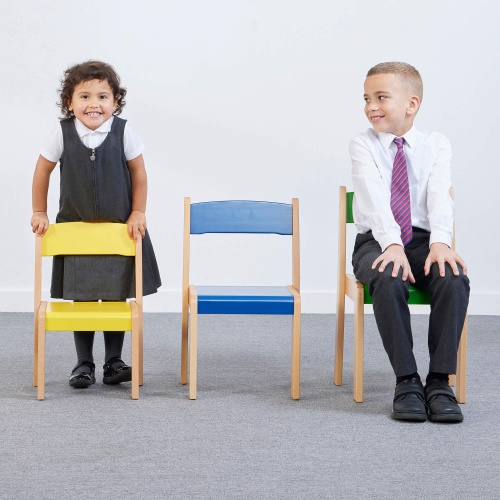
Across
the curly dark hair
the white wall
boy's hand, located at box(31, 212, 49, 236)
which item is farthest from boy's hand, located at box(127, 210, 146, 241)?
the white wall

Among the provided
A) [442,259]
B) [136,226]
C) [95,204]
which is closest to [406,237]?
[442,259]

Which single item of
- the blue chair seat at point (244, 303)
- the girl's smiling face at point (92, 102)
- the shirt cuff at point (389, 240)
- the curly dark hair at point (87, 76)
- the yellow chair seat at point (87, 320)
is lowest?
the yellow chair seat at point (87, 320)

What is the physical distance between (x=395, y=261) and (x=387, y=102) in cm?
58

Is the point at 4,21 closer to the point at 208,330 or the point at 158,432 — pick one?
the point at 208,330

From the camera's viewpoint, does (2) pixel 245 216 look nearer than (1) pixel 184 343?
No

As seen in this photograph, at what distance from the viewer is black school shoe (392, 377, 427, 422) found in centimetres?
250

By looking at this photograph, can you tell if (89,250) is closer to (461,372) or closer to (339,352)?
(339,352)

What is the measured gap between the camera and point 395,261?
8.57ft

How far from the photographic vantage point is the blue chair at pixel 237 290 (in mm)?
2723

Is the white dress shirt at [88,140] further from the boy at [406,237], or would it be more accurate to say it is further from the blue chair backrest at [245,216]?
the boy at [406,237]

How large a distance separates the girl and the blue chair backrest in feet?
0.77

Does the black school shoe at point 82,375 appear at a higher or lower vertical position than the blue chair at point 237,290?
lower

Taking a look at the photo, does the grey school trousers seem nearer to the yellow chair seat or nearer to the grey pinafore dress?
the yellow chair seat

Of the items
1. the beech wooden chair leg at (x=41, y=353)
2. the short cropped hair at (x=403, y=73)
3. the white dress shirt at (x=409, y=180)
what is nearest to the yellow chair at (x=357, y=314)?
the white dress shirt at (x=409, y=180)
